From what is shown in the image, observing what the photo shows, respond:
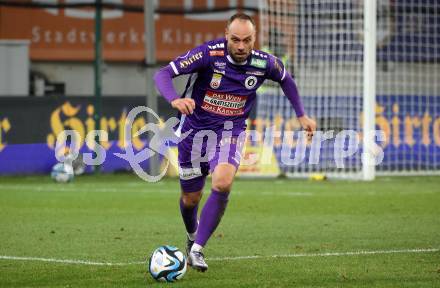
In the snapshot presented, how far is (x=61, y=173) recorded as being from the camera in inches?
796

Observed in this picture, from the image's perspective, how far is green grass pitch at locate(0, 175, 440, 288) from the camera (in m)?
8.02

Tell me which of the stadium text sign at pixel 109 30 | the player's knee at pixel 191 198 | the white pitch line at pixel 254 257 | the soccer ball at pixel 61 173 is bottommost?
the white pitch line at pixel 254 257

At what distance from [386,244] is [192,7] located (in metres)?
19.3

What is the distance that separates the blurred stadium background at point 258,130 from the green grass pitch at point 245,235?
0.03 meters

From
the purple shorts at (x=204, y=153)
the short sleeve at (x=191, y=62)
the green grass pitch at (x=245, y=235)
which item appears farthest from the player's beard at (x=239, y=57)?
the green grass pitch at (x=245, y=235)

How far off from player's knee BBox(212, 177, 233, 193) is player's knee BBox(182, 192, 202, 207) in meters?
0.53

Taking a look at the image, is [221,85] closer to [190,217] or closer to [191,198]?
[191,198]

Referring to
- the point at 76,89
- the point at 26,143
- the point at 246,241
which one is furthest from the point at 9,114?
the point at 246,241

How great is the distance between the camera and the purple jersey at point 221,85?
28.8 ft

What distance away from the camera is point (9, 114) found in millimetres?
20625

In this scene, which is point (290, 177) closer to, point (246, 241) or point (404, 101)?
point (404, 101)

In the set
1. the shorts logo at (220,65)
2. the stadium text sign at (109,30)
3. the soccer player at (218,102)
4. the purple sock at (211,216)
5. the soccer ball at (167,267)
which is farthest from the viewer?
the stadium text sign at (109,30)

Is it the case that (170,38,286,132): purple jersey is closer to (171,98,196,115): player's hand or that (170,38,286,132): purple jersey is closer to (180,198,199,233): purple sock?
(180,198,199,233): purple sock

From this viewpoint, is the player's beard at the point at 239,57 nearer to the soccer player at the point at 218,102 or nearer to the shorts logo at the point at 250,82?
the soccer player at the point at 218,102
